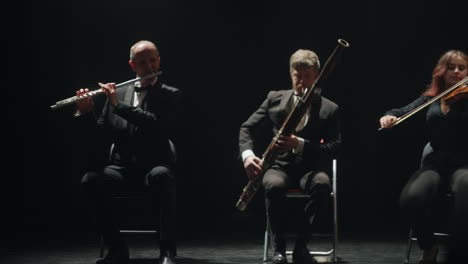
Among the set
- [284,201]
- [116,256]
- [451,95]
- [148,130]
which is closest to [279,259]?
[284,201]

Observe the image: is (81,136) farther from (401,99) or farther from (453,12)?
(453,12)

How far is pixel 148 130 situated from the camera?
3156 millimetres

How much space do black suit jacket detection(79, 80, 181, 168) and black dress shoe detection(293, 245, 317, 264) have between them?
829 mm

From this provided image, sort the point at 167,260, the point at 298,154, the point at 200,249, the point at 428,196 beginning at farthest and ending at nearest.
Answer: the point at 200,249, the point at 298,154, the point at 167,260, the point at 428,196

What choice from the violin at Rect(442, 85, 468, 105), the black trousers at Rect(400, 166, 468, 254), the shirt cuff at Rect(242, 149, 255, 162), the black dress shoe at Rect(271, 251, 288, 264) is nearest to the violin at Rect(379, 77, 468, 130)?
the violin at Rect(442, 85, 468, 105)

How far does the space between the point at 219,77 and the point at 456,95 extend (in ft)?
7.02

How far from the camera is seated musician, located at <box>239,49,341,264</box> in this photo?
306 centimetres

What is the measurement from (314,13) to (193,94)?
3.76ft

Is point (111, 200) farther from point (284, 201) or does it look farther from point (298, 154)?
point (298, 154)

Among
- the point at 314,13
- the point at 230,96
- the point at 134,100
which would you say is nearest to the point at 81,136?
the point at 230,96

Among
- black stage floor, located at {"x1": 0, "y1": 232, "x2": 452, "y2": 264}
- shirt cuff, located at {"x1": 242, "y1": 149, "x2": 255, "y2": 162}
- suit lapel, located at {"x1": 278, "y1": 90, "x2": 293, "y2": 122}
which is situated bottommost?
black stage floor, located at {"x1": 0, "y1": 232, "x2": 452, "y2": 264}

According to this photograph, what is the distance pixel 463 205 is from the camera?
106 inches

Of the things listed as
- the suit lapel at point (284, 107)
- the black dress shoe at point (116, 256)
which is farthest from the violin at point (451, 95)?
the black dress shoe at point (116, 256)

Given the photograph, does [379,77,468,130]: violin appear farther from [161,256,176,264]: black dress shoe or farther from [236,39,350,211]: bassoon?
[161,256,176,264]: black dress shoe
